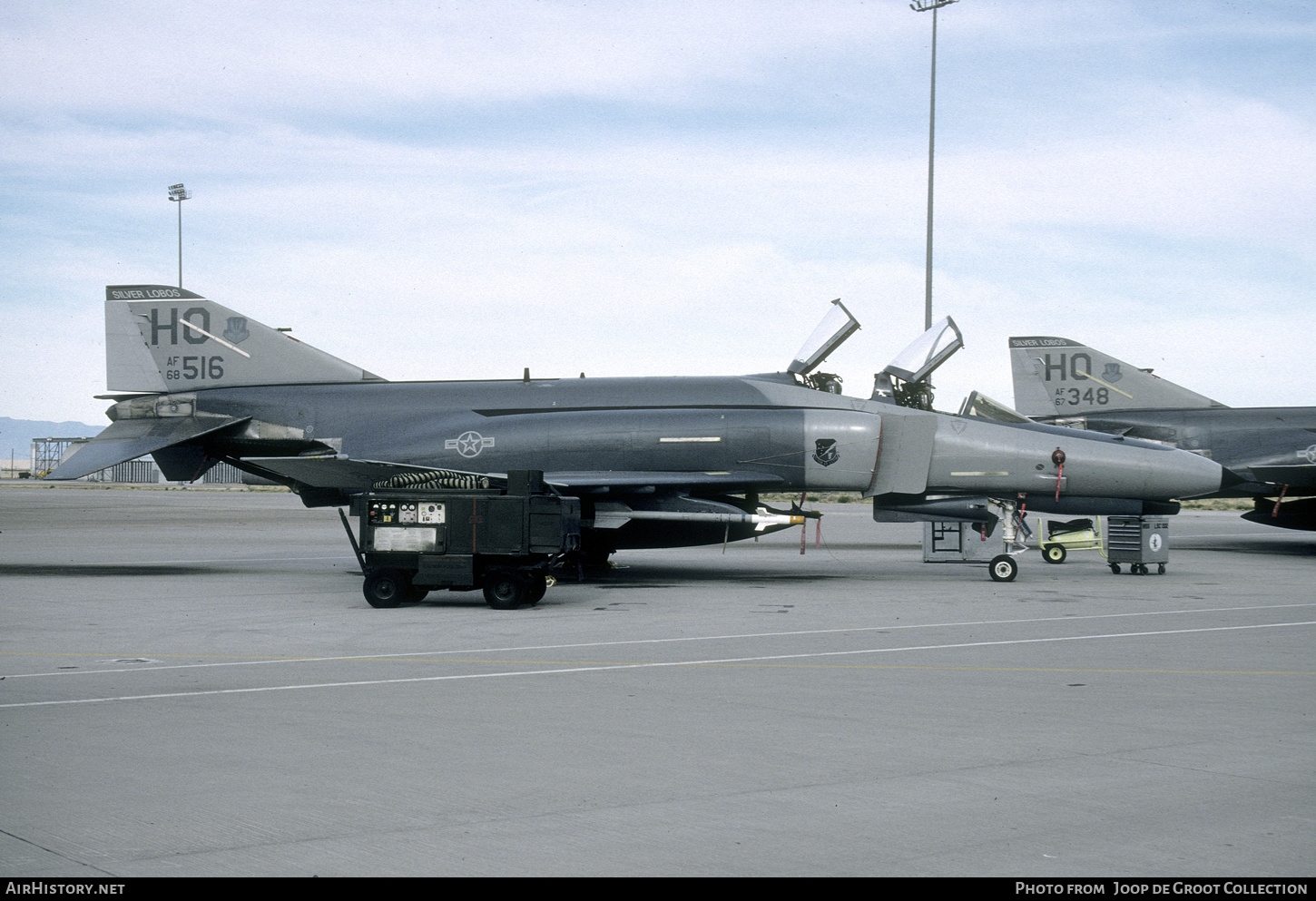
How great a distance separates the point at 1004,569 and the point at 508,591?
7.93 metres

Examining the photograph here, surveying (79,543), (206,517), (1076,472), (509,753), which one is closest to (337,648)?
(509,753)

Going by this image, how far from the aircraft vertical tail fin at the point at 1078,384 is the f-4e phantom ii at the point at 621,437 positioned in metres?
9.34

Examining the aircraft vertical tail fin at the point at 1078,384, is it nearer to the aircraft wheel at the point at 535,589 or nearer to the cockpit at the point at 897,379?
the cockpit at the point at 897,379

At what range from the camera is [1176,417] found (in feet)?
87.7

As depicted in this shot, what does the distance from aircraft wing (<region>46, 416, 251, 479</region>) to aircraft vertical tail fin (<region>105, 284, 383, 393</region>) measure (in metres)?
0.73

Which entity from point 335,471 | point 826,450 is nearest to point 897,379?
point 826,450

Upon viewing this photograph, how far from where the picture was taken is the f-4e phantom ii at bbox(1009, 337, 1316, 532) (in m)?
24.4

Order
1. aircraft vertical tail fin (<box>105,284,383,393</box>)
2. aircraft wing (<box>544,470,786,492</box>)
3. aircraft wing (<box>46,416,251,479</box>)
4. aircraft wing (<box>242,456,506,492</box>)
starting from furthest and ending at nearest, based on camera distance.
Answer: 1. aircraft vertical tail fin (<box>105,284,383,393</box>)
2. aircraft wing (<box>46,416,251,479</box>)
3. aircraft wing (<box>544,470,786,492</box>)
4. aircraft wing (<box>242,456,506,492</box>)

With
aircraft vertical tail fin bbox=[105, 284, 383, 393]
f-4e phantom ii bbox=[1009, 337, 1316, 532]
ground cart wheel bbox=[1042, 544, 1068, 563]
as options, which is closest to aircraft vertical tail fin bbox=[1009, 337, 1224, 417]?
f-4e phantom ii bbox=[1009, 337, 1316, 532]

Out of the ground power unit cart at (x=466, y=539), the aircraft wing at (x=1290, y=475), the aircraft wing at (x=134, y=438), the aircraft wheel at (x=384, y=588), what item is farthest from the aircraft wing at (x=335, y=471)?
the aircraft wing at (x=1290, y=475)

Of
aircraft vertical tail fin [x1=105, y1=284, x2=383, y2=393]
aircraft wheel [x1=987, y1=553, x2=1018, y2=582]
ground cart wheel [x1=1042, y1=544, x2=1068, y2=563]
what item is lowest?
ground cart wheel [x1=1042, y1=544, x2=1068, y2=563]

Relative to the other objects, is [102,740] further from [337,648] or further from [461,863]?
[337,648]

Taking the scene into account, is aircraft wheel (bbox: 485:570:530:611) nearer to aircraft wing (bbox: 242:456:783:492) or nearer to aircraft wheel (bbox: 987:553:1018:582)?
aircraft wing (bbox: 242:456:783:492)
